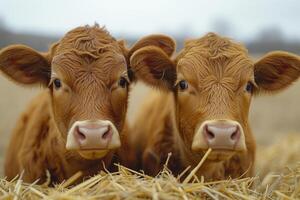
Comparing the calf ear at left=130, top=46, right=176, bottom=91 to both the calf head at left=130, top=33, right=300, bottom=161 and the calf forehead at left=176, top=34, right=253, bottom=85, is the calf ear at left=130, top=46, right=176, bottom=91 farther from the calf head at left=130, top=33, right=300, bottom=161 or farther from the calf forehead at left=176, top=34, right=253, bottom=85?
the calf forehead at left=176, top=34, right=253, bottom=85

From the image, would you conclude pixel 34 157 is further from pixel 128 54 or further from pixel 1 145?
pixel 1 145

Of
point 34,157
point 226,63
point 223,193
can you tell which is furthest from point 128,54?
point 223,193

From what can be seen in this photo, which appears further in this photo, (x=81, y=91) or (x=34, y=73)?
(x=34, y=73)

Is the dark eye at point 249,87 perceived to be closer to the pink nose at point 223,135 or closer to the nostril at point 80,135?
the pink nose at point 223,135

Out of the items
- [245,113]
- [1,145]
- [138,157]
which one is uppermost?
[245,113]

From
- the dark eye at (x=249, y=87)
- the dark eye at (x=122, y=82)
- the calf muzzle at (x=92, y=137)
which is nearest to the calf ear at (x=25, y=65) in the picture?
the dark eye at (x=122, y=82)

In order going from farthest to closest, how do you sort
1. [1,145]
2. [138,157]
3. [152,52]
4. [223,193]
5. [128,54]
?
[1,145] → [138,157] → [128,54] → [152,52] → [223,193]

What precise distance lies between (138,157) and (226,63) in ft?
7.32

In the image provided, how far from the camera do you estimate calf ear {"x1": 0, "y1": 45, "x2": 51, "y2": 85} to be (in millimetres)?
5443

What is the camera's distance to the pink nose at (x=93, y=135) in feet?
14.7

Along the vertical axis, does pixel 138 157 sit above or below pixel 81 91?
below

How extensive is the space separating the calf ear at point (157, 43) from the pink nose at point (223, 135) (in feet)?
5.61

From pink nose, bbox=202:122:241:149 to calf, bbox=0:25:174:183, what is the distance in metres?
0.86

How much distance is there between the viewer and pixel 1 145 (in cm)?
1245
